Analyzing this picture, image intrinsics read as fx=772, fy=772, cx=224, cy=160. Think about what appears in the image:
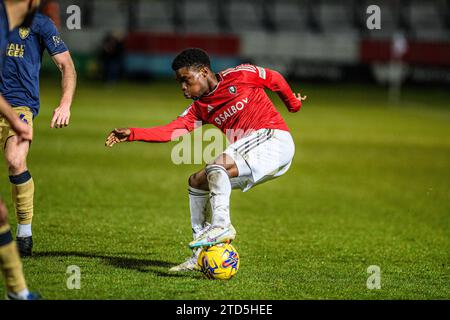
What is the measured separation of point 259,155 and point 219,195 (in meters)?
0.58

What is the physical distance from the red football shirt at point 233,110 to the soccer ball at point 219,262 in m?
1.10

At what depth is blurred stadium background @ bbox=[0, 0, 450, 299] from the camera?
702cm

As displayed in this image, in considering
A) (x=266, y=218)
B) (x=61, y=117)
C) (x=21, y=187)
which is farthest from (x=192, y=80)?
(x=266, y=218)

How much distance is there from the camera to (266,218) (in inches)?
416

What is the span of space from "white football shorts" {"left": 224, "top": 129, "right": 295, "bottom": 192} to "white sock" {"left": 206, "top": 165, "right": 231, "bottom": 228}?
245 mm

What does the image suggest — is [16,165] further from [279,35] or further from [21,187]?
[279,35]

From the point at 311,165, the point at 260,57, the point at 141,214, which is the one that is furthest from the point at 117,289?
the point at 260,57

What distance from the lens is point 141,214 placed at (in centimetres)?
1031

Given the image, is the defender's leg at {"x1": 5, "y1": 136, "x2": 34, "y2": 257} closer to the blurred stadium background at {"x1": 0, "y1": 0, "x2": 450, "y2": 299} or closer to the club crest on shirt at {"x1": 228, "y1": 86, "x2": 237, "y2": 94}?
the blurred stadium background at {"x1": 0, "y1": 0, "x2": 450, "y2": 299}

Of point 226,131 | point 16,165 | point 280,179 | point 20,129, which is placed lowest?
point 280,179

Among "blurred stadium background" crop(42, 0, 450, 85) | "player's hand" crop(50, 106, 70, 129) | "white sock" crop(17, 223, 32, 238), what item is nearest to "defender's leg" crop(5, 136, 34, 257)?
"white sock" crop(17, 223, 32, 238)
